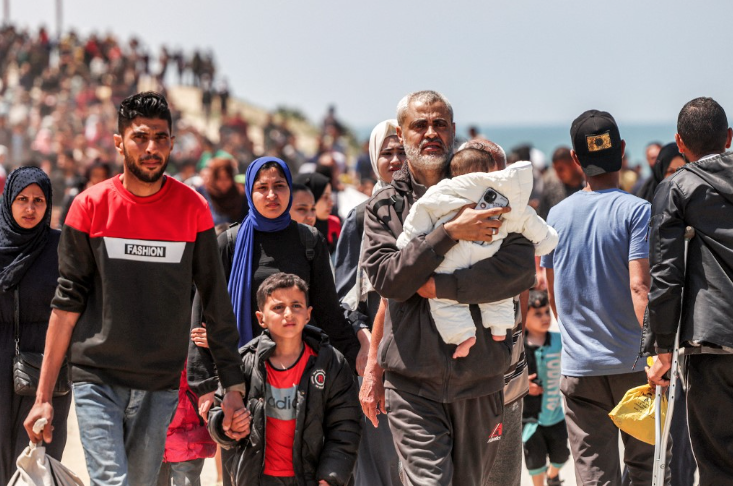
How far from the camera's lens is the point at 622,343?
224 inches

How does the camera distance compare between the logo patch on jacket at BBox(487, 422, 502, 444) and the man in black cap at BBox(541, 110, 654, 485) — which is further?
the man in black cap at BBox(541, 110, 654, 485)

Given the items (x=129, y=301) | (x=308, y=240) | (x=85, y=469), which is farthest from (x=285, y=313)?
(x=85, y=469)

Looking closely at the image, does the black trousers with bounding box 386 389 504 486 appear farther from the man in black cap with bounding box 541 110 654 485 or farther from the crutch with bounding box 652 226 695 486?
the man in black cap with bounding box 541 110 654 485

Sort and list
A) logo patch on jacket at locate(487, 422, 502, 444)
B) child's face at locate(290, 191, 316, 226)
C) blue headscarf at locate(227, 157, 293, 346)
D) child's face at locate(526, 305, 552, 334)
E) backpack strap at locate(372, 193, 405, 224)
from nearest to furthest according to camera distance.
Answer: logo patch on jacket at locate(487, 422, 502, 444) < backpack strap at locate(372, 193, 405, 224) < blue headscarf at locate(227, 157, 293, 346) < child's face at locate(290, 191, 316, 226) < child's face at locate(526, 305, 552, 334)

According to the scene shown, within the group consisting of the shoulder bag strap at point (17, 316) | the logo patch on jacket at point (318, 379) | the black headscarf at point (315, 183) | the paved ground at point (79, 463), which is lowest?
the paved ground at point (79, 463)

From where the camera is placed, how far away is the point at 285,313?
5.43 m

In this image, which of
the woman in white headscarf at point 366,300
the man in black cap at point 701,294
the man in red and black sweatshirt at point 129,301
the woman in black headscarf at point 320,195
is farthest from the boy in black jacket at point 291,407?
the woman in black headscarf at point 320,195

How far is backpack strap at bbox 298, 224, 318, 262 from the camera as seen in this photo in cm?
587

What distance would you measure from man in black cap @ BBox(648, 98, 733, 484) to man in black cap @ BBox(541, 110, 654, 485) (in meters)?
0.56

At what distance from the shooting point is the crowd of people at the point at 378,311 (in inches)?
182

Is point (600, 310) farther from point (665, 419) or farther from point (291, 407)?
point (291, 407)

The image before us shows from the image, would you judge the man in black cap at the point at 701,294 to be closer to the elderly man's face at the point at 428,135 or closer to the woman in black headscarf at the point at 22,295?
the elderly man's face at the point at 428,135

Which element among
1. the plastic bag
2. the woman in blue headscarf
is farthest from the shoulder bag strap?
the plastic bag

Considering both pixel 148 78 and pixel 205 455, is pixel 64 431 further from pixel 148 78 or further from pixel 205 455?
pixel 148 78
